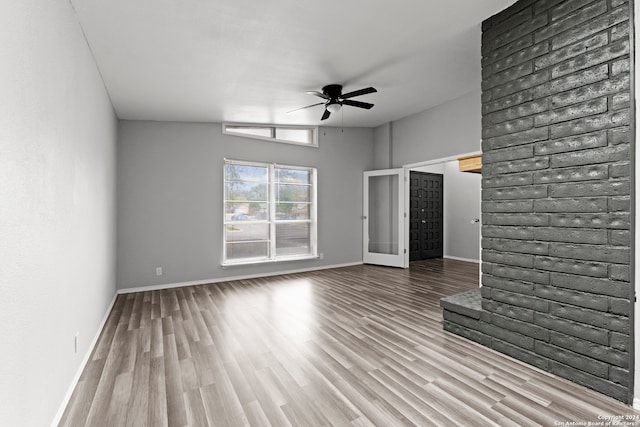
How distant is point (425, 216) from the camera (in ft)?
24.4

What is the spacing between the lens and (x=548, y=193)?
228 cm

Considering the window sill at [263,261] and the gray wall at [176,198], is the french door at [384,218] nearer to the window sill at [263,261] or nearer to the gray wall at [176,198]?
the window sill at [263,261]

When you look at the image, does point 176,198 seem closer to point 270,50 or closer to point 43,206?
point 270,50

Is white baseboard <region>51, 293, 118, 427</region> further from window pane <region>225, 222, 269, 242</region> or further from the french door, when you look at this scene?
the french door

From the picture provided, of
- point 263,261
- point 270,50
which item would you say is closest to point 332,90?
point 270,50

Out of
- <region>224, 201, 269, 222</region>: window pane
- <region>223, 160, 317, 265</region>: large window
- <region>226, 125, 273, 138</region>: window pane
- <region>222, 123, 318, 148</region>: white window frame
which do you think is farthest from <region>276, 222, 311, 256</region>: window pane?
<region>226, 125, 273, 138</region>: window pane

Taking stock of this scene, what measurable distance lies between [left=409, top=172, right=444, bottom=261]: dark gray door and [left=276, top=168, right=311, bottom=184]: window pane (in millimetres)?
2534

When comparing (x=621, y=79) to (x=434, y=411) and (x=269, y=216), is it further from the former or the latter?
(x=269, y=216)

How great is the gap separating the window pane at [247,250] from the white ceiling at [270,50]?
2.26 m

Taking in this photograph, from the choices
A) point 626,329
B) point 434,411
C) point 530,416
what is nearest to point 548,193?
point 626,329

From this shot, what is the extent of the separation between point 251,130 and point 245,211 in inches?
57.8

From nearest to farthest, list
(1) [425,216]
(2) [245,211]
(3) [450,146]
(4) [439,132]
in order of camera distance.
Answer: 1. (3) [450,146]
2. (4) [439,132]
3. (2) [245,211]
4. (1) [425,216]

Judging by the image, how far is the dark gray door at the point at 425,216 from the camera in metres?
7.17

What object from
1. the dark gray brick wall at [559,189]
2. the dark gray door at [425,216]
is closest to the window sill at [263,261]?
the dark gray door at [425,216]
